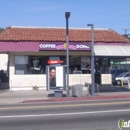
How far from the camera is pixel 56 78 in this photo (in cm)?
2542

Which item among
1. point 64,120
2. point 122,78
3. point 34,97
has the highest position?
point 122,78

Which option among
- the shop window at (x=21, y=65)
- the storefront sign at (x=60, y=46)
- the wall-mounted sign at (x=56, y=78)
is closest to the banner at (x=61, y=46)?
the storefront sign at (x=60, y=46)

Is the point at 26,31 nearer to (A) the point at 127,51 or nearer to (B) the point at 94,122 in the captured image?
(A) the point at 127,51

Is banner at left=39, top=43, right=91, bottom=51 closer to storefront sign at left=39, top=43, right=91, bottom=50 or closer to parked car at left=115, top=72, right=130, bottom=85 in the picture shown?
storefront sign at left=39, top=43, right=91, bottom=50

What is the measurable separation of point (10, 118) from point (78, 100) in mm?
9344

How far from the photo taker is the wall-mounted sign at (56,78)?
25.3 m

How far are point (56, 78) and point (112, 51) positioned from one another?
4700mm

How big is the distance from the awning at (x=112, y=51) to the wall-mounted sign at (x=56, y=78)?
9.57ft

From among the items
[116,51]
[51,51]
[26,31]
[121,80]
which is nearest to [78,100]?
[116,51]

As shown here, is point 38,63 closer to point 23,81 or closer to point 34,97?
point 23,81

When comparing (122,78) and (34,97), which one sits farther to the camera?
(122,78)

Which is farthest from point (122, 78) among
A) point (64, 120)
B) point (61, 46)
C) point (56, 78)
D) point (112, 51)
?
point (64, 120)

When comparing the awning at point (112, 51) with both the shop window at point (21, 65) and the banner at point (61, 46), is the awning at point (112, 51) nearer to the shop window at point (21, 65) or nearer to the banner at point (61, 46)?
the banner at point (61, 46)

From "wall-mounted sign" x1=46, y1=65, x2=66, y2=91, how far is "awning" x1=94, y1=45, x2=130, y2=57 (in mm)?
2917
